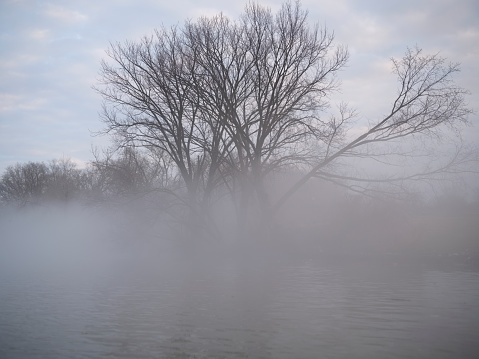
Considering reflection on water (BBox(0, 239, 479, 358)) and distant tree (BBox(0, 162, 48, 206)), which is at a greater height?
distant tree (BBox(0, 162, 48, 206))

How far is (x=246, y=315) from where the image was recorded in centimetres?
1097

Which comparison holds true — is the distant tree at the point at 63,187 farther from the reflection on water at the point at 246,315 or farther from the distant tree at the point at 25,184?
the reflection on water at the point at 246,315

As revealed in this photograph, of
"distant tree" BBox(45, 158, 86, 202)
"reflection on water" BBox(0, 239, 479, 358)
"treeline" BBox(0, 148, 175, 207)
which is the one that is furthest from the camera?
"distant tree" BBox(45, 158, 86, 202)

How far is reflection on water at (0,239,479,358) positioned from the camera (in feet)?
26.6

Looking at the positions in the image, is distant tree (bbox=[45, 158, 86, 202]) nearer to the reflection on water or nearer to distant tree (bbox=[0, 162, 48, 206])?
distant tree (bbox=[0, 162, 48, 206])

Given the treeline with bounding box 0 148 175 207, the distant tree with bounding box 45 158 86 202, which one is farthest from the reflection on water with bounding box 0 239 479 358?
the distant tree with bounding box 45 158 86 202

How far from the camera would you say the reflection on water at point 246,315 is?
8094 mm

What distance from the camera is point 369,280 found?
1641 cm

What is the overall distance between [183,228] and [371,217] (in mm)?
12287

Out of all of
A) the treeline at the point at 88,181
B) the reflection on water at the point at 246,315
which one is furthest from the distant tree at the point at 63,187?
the reflection on water at the point at 246,315

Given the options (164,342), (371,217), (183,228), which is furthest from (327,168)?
(164,342)

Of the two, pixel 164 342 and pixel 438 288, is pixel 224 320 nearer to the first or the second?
pixel 164 342

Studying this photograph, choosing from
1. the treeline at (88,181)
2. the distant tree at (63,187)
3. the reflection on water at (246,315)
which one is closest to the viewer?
the reflection on water at (246,315)

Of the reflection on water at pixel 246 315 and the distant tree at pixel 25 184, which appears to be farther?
the distant tree at pixel 25 184
